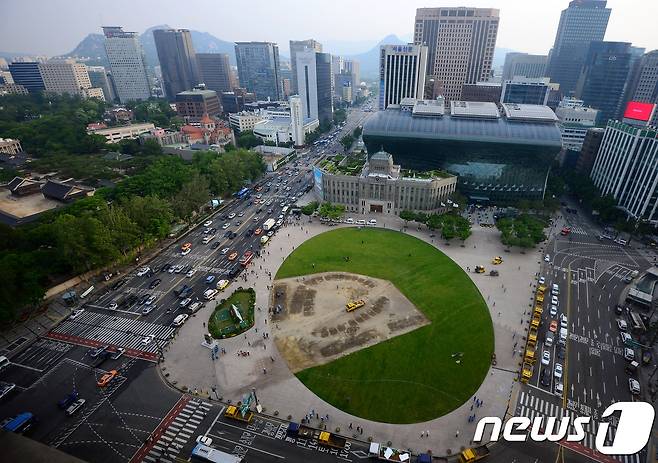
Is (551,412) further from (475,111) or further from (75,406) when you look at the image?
(475,111)

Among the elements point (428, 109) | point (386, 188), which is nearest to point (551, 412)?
point (386, 188)

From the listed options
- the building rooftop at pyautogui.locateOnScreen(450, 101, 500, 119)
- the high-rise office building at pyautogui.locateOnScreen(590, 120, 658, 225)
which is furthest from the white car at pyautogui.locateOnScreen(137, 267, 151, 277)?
the high-rise office building at pyautogui.locateOnScreen(590, 120, 658, 225)

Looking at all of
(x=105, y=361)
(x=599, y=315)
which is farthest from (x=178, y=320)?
(x=599, y=315)

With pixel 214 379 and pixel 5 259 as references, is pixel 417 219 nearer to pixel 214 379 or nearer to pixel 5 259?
pixel 214 379

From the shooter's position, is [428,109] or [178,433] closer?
[178,433]

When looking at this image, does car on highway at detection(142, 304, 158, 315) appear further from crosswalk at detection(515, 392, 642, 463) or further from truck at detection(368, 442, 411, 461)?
crosswalk at detection(515, 392, 642, 463)

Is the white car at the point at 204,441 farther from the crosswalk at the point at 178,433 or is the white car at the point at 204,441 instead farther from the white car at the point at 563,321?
the white car at the point at 563,321
